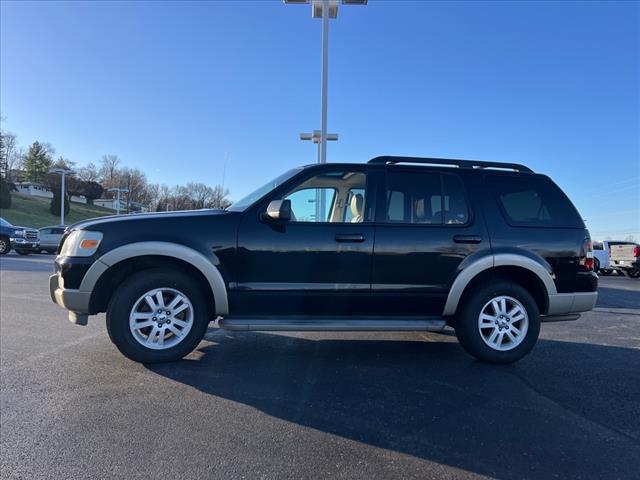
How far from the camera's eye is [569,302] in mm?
4551

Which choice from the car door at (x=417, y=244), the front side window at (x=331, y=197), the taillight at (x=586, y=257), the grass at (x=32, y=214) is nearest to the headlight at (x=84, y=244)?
the front side window at (x=331, y=197)

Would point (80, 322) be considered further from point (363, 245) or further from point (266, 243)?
point (363, 245)

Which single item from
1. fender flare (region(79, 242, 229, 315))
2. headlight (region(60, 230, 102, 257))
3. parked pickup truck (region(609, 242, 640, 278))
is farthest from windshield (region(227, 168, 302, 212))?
parked pickup truck (region(609, 242, 640, 278))

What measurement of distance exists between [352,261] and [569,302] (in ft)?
7.74

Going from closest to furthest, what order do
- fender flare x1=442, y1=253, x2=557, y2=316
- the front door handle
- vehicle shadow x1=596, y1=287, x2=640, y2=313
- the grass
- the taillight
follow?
the front door handle → fender flare x1=442, y1=253, x2=557, y2=316 → the taillight → vehicle shadow x1=596, y1=287, x2=640, y2=313 → the grass

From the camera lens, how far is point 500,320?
4.44m

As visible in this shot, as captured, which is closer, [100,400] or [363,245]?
[100,400]

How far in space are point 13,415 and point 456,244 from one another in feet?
13.0

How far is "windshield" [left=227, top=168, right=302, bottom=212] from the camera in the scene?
14.6 feet

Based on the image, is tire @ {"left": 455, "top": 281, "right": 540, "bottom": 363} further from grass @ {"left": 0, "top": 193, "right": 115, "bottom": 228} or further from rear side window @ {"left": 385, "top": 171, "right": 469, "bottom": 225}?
grass @ {"left": 0, "top": 193, "right": 115, "bottom": 228}

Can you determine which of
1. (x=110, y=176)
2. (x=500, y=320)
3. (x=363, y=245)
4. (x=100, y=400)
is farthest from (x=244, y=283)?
(x=110, y=176)

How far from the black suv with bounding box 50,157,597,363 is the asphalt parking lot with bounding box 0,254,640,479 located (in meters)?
0.43

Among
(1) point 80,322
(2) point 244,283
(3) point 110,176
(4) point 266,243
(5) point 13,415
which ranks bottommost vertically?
(5) point 13,415

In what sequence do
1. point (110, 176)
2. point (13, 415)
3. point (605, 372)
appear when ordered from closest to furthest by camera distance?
point (13, 415) < point (605, 372) < point (110, 176)
